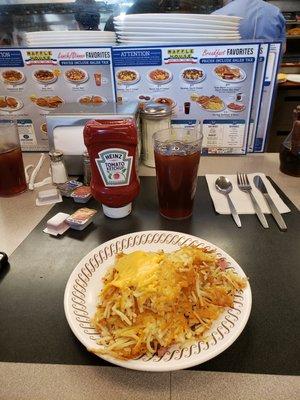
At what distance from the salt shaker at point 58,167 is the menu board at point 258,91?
815 millimetres

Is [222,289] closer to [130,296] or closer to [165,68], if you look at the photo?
[130,296]

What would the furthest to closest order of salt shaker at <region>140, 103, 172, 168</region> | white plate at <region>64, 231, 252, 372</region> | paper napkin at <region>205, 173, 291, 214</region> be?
salt shaker at <region>140, 103, 172, 168</region> < paper napkin at <region>205, 173, 291, 214</region> < white plate at <region>64, 231, 252, 372</region>

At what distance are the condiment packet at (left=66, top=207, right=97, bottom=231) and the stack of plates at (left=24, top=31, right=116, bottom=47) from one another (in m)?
0.73

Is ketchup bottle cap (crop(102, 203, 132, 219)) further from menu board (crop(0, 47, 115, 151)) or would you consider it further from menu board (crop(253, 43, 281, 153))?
menu board (crop(253, 43, 281, 153))

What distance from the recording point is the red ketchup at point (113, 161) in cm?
81

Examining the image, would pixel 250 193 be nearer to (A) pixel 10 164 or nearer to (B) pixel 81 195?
(B) pixel 81 195

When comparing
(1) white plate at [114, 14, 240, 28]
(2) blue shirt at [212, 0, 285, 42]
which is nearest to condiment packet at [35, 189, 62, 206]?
(1) white plate at [114, 14, 240, 28]

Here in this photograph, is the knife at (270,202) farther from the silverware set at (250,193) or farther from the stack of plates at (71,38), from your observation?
the stack of plates at (71,38)

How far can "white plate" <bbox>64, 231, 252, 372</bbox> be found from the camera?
461mm

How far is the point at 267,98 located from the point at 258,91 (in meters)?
0.05

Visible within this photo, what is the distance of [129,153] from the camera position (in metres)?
0.84

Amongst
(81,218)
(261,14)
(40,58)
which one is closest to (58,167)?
(81,218)

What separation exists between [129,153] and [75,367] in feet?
1.77

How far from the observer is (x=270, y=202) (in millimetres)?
942
